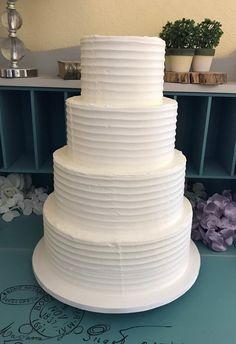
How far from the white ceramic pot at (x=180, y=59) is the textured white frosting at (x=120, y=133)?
0.97 feet

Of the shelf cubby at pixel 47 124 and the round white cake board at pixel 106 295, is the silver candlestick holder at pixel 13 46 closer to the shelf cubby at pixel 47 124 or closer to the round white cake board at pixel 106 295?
the shelf cubby at pixel 47 124

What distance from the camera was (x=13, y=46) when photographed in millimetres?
1026

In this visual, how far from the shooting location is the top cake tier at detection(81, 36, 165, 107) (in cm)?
65

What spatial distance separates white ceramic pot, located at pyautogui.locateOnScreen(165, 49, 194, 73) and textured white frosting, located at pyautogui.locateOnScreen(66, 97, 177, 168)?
30 cm

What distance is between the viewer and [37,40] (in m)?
1.13

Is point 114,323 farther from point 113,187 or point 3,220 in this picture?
point 3,220

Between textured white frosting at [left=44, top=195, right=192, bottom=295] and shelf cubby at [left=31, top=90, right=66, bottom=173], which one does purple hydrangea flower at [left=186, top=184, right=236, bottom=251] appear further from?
shelf cubby at [left=31, top=90, right=66, bottom=173]

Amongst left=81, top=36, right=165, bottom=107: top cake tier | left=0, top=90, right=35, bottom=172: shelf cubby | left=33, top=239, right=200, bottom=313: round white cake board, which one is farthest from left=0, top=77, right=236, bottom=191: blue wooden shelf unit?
left=33, top=239, right=200, bottom=313: round white cake board

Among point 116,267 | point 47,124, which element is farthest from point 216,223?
point 47,124

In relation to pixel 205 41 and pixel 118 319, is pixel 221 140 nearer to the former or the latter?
pixel 205 41

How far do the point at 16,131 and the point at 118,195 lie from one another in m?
0.62

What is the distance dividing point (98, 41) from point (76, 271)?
501 millimetres

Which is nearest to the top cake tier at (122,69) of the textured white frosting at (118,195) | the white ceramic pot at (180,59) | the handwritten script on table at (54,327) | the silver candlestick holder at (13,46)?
the textured white frosting at (118,195)

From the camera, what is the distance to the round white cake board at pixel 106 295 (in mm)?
687
